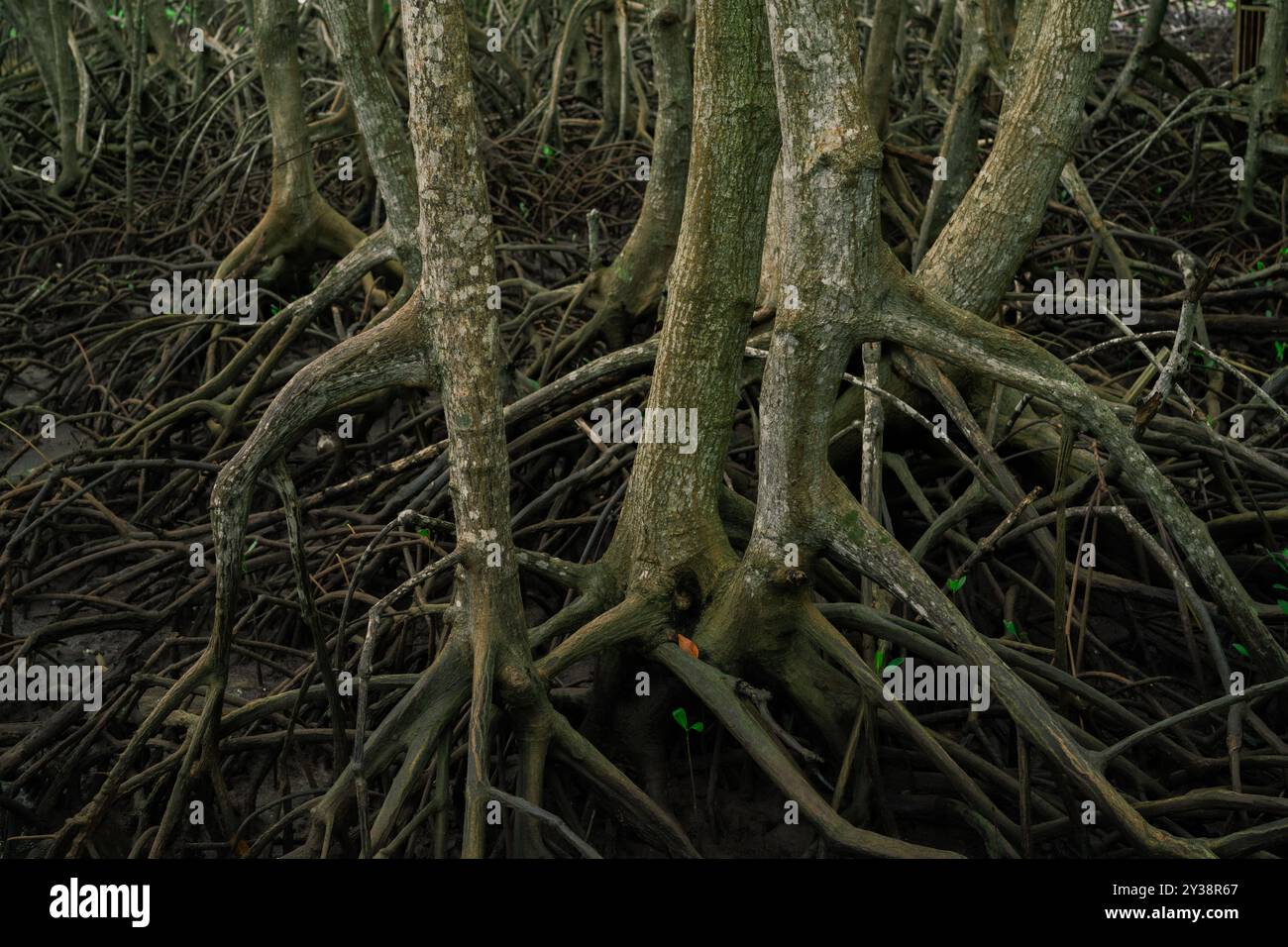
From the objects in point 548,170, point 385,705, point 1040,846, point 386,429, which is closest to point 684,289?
point 385,705

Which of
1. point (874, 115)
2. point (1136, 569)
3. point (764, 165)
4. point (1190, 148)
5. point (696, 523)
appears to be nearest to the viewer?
point (764, 165)

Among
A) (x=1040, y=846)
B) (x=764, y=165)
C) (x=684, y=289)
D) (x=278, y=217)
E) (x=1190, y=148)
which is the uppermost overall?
(x=1190, y=148)

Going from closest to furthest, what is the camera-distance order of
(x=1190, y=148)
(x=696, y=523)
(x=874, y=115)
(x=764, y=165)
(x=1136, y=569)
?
1. (x=764, y=165)
2. (x=696, y=523)
3. (x=1136, y=569)
4. (x=874, y=115)
5. (x=1190, y=148)

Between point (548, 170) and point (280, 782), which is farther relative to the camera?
point (548, 170)

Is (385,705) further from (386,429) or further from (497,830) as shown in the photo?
(386,429)

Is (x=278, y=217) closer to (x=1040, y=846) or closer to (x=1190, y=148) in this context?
(x=1040, y=846)

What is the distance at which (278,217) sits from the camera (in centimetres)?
554

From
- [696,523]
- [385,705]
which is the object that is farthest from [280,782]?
[696,523]

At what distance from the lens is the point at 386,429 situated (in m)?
5.03

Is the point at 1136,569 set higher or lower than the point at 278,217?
lower

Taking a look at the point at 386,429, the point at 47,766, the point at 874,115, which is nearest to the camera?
the point at 47,766

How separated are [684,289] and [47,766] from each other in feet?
7.31

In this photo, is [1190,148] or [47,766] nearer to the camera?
[47,766]

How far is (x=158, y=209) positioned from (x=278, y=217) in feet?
6.20
